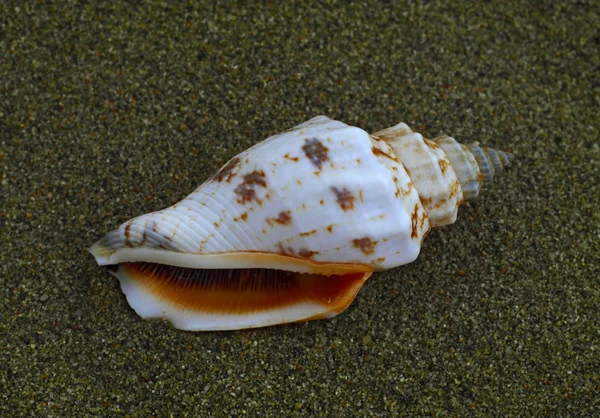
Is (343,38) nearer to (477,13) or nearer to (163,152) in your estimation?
(477,13)

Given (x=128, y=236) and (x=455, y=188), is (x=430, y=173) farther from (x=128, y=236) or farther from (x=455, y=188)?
(x=128, y=236)

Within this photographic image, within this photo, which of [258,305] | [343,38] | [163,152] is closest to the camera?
[258,305]

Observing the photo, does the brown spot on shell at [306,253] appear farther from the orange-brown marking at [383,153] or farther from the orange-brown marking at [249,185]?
the orange-brown marking at [383,153]

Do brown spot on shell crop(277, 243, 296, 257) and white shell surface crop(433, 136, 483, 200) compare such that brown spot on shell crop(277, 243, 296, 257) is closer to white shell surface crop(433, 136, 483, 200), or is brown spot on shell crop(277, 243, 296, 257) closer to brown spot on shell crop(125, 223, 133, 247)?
brown spot on shell crop(125, 223, 133, 247)

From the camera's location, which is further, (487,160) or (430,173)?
(487,160)

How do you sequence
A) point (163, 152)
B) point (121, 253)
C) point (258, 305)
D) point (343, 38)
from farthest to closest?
point (343, 38), point (163, 152), point (258, 305), point (121, 253)

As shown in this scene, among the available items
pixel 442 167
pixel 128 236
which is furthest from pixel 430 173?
pixel 128 236

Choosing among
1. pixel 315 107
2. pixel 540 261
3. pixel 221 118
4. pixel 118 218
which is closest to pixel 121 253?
pixel 118 218

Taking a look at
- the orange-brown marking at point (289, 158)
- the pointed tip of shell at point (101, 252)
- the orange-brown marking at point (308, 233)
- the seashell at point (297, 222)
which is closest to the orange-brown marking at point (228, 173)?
the seashell at point (297, 222)
